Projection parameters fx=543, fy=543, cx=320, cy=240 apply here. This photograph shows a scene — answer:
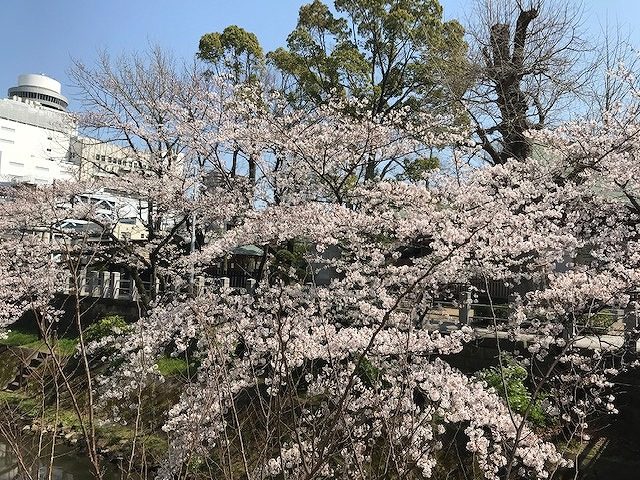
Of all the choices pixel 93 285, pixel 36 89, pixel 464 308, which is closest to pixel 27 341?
pixel 93 285

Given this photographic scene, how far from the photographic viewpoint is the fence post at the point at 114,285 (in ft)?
72.3

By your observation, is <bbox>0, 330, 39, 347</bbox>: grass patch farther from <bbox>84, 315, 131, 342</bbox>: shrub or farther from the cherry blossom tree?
the cherry blossom tree

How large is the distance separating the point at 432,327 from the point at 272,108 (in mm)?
11659

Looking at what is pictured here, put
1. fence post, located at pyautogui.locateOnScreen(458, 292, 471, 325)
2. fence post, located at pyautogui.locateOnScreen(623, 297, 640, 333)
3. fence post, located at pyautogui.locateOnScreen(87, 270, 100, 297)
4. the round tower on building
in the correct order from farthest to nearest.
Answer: the round tower on building < fence post, located at pyautogui.locateOnScreen(87, 270, 100, 297) < fence post, located at pyautogui.locateOnScreen(458, 292, 471, 325) < fence post, located at pyautogui.locateOnScreen(623, 297, 640, 333)

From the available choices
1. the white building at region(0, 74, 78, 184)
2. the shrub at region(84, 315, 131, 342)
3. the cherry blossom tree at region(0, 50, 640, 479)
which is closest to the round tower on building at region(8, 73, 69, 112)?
the white building at region(0, 74, 78, 184)

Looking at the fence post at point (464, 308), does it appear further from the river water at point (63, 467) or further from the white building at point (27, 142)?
the white building at point (27, 142)

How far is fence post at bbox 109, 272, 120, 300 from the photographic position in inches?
867

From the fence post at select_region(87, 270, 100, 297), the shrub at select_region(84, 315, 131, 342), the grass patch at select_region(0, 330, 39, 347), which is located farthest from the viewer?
the fence post at select_region(87, 270, 100, 297)

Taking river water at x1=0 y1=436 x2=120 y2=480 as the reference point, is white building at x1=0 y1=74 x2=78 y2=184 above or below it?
above

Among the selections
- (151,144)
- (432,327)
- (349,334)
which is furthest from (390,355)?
(151,144)

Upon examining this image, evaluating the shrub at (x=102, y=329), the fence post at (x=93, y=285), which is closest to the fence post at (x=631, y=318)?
the shrub at (x=102, y=329)

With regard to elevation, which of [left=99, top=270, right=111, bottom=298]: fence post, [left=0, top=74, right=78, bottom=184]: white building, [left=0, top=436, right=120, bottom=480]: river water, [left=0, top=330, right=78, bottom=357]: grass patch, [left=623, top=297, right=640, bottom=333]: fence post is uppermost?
[left=0, top=74, right=78, bottom=184]: white building

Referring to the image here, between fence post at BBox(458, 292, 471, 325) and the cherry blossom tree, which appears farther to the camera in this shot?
fence post at BBox(458, 292, 471, 325)

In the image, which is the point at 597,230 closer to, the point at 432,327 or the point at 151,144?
Result: the point at 432,327
